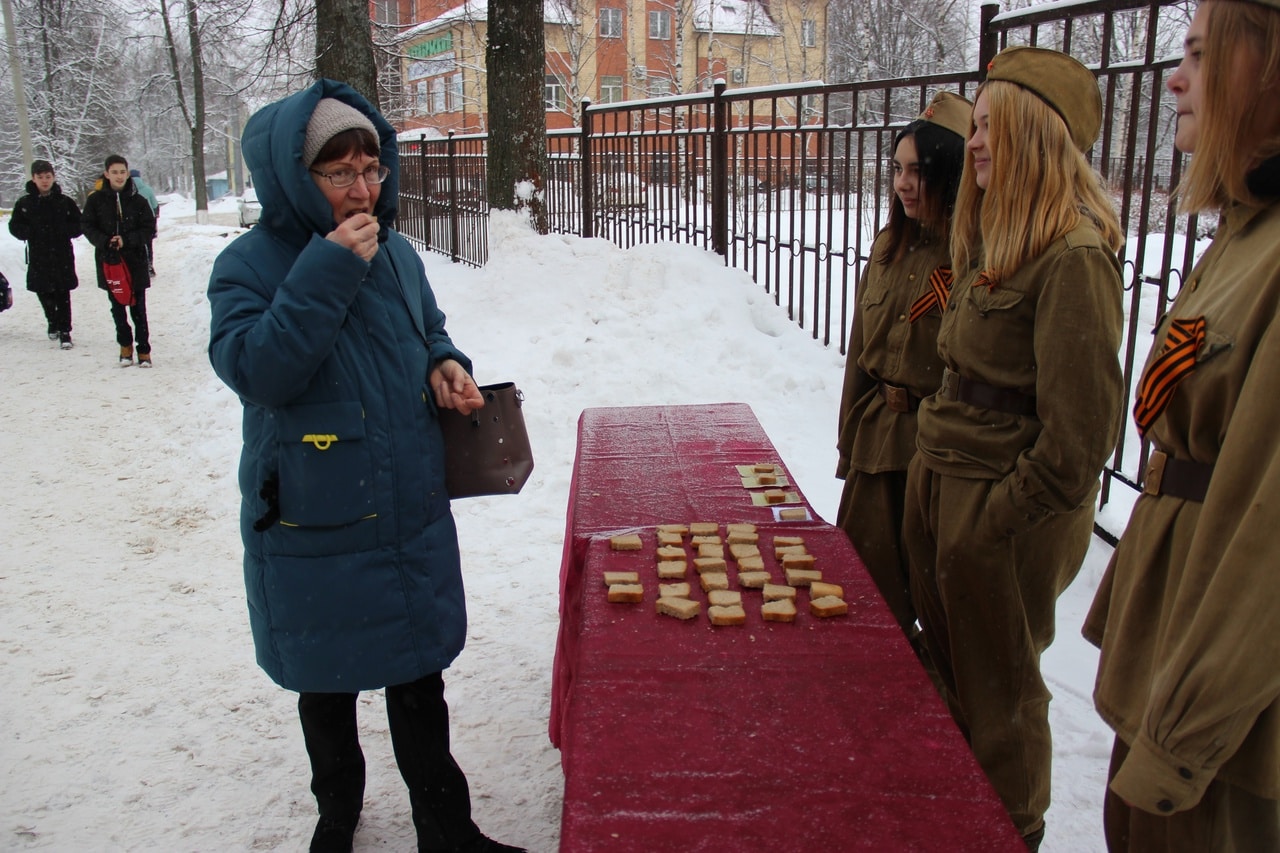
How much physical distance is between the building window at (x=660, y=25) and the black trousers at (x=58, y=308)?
3231cm

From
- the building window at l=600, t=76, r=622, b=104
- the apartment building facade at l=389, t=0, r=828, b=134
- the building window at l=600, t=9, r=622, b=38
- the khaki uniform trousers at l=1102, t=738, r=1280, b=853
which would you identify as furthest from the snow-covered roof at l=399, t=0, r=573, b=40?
the khaki uniform trousers at l=1102, t=738, r=1280, b=853

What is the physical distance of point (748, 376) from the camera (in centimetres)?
677

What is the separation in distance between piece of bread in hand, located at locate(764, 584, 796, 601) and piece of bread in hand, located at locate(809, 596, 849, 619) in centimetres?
7

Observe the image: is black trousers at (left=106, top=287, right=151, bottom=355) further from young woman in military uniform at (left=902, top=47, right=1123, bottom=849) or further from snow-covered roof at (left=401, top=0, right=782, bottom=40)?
snow-covered roof at (left=401, top=0, right=782, bottom=40)

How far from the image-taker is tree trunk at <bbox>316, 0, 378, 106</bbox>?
941cm

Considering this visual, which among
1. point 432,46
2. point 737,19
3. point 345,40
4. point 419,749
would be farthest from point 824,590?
point 737,19

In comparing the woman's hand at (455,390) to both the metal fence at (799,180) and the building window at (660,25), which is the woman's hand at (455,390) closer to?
the metal fence at (799,180)

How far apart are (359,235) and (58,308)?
1047 centimetres

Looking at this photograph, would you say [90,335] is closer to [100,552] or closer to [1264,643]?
[100,552]

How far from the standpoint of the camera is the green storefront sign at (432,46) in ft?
117

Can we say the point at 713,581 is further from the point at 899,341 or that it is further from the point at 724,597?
the point at 899,341

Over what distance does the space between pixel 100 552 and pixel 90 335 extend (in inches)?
311

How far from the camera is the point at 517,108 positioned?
9609 mm

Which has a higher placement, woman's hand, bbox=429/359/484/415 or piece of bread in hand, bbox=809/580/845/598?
woman's hand, bbox=429/359/484/415
